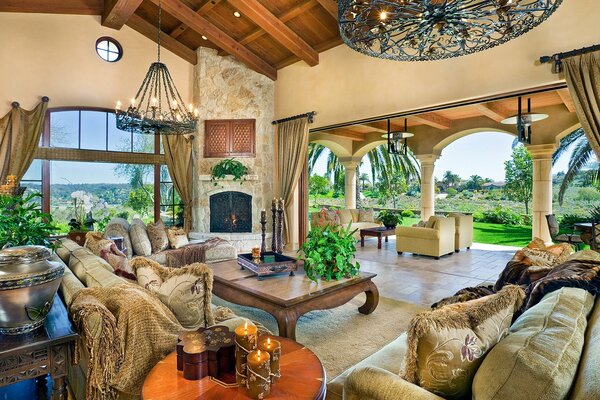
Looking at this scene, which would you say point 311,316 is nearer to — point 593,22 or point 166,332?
point 166,332

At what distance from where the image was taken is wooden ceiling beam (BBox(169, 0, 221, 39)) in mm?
5693

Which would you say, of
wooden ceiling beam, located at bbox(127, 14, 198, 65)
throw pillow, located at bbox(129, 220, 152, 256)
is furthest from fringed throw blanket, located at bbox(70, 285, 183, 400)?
wooden ceiling beam, located at bbox(127, 14, 198, 65)

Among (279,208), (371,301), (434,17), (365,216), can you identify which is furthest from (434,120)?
(434,17)

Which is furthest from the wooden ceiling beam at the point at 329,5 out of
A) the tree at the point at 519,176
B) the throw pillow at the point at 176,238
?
the tree at the point at 519,176

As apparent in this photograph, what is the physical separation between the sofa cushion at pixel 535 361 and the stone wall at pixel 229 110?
6275 millimetres

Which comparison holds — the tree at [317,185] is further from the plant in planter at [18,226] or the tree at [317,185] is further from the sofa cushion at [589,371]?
the sofa cushion at [589,371]

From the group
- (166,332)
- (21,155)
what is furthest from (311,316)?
(21,155)

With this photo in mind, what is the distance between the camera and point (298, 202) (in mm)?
7465

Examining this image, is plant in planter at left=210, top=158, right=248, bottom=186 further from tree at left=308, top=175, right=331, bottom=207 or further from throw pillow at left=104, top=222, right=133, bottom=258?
tree at left=308, top=175, right=331, bottom=207

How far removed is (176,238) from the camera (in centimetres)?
529

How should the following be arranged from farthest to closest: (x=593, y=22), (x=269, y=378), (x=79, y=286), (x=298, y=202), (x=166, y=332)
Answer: (x=298, y=202)
(x=593, y=22)
(x=79, y=286)
(x=166, y=332)
(x=269, y=378)

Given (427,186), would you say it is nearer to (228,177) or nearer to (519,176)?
(519,176)

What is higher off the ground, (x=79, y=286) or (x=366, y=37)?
(x=366, y=37)

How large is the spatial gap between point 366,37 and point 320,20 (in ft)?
11.1
